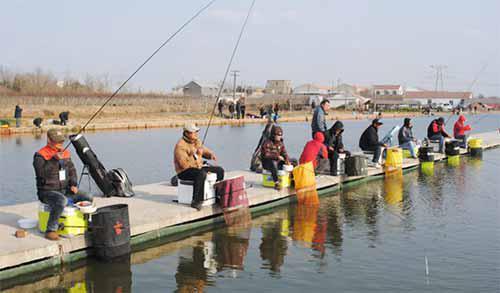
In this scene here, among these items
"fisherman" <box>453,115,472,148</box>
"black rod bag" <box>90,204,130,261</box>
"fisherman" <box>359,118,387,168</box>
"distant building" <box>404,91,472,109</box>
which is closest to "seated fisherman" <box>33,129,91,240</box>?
"black rod bag" <box>90,204,130,261</box>

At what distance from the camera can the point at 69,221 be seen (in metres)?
7.80

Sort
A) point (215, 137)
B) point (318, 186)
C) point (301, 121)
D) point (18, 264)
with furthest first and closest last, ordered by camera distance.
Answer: point (301, 121), point (215, 137), point (318, 186), point (18, 264)

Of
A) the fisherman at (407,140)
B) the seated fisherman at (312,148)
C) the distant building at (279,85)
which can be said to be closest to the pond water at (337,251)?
the seated fisherman at (312,148)

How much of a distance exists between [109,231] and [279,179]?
4.92 metres

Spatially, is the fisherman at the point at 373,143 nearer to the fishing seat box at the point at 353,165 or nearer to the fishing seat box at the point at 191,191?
the fishing seat box at the point at 353,165

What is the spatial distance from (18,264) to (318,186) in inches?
293

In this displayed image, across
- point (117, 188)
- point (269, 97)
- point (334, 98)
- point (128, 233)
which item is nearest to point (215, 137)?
point (117, 188)

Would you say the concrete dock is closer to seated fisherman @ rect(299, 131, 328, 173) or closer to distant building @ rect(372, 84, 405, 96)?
seated fisherman @ rect(299, 131, 328, 173)

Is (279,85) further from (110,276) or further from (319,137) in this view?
(110,276)

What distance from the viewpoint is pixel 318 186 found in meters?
13.1

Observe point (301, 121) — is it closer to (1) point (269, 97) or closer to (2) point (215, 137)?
(2) point (215, 137)

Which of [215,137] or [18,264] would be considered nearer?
[18,264]

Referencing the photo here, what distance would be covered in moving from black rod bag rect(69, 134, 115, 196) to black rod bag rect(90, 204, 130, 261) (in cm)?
241

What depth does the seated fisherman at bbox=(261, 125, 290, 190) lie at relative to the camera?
11836mm
